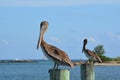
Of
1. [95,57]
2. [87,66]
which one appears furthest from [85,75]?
[95,57]

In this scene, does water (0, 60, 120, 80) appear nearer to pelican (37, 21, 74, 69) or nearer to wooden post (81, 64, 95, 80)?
wooden post (81, 64, 95, 80)

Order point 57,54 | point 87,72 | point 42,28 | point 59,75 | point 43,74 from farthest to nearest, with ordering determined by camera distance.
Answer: point 43,74 < point 87,72 < point 57,54 < point 42,28 < point 59,75

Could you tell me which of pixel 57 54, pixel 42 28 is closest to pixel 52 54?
pixel 57 54

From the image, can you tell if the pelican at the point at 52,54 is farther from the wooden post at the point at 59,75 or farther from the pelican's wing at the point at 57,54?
the wooden post at the point at 59,75

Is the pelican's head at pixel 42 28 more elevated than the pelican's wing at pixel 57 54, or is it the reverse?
the pelican's head at pixel 42 28

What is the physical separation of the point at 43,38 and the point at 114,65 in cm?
11586

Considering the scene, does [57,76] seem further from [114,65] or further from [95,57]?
[114,65]

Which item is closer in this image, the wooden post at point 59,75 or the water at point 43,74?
the wooden post at point 59,75

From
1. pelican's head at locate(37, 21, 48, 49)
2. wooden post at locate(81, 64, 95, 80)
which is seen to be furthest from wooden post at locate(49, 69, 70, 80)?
wooden post at locate(81, 64, 95, 80)

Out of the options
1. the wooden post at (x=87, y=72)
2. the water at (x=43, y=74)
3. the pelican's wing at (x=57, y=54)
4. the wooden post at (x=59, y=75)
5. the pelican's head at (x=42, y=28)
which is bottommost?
the wooden post at (x=59, y=75)

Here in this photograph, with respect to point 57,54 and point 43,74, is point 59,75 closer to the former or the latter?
point 57,54

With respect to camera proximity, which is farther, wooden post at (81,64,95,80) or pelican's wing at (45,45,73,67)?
wooden post at (81,64,95,80)

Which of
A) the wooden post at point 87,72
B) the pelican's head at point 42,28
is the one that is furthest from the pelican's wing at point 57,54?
the wooden post at point 87,72

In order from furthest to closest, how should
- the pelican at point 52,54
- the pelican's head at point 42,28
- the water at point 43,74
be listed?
the water at point 43,74 → the pelican at point 52,54 → the pelican's head at point 42,28
